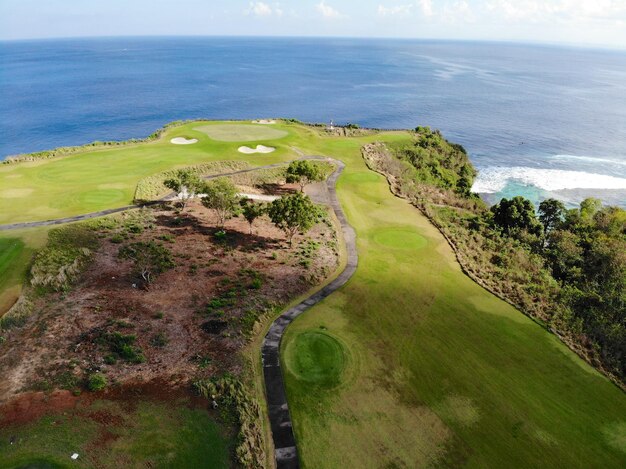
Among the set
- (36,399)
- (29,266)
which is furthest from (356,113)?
(36,399)

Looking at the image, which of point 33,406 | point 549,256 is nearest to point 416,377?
point 33,406

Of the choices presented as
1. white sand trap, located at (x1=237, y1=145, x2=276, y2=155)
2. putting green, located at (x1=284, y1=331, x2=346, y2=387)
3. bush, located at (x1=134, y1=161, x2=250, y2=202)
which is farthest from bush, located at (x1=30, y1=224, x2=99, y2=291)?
white sand trap, located at (x1=237, y1=145, x2=276, y2=155)

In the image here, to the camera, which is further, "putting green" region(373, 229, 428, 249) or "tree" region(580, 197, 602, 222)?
"tree" region(580, 197, 602, 222)

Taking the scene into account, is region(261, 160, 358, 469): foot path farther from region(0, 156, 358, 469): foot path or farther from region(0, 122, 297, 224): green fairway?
region(0, 122, 297, 224): green fairway

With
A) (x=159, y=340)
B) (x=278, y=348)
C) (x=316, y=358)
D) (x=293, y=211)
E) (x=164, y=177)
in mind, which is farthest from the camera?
(x=164, y=177)

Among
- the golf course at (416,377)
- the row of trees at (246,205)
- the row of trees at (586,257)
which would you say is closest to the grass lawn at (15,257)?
the golf course at (416,377)

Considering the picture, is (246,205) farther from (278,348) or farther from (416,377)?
(416,377)

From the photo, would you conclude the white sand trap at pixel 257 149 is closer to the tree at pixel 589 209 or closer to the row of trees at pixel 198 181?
the row of trees at pixel 198 181
